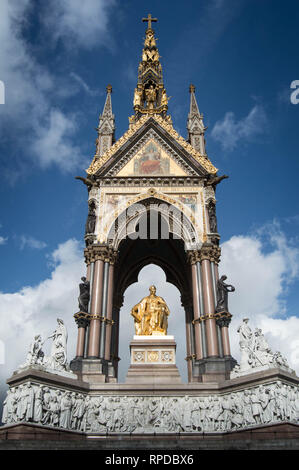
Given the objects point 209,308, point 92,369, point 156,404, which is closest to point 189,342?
point 209,308

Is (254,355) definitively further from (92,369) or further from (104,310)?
(104,310)

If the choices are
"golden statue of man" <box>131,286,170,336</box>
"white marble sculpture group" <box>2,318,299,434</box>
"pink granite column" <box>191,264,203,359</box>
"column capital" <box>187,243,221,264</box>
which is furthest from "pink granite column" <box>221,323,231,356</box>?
"column capital" <box>187,243,221,264</box>

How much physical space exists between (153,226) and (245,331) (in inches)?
379

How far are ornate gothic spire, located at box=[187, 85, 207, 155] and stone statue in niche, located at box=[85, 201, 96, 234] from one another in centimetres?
733

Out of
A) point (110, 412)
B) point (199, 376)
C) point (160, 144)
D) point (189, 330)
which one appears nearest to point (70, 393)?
point (110, 412)

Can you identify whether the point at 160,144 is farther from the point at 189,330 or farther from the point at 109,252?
the point at 189,330

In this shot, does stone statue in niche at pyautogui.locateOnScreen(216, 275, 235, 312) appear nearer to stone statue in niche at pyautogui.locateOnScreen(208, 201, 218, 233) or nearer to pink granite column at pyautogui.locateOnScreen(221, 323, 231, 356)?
pink granite column at pyautogui.locateOnScreen(221, 323, 231, 356)

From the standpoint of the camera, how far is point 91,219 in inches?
829

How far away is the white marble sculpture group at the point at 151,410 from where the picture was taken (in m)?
13.7

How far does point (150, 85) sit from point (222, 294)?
63.8ft

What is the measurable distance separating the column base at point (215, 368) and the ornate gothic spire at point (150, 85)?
57.4ft

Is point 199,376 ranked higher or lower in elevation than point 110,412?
higher

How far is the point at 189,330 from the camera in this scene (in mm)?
24047
